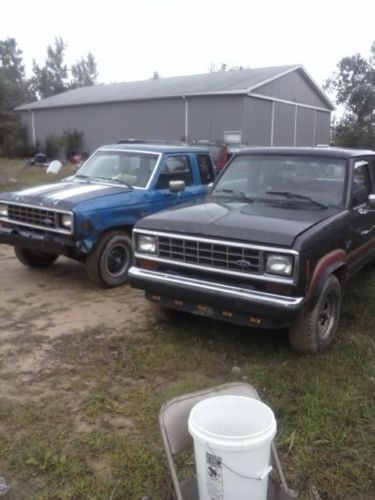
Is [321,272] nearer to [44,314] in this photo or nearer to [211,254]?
[211,254]

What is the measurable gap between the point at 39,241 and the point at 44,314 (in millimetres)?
1098

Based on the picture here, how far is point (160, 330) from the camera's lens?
495 centimetres

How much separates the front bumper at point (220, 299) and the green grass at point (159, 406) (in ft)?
1.48

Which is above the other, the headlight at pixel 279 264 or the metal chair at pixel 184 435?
the headlight at pixel 279 264

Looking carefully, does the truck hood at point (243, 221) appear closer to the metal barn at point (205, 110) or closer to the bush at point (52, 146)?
the metal barn at point (205, 110)

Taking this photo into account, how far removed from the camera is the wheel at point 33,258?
6.99m

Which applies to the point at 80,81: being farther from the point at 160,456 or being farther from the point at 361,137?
the point at 160,456

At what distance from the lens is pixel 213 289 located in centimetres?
411

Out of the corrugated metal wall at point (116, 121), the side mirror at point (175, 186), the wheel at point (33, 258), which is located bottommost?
the wheel at point (33, 258)

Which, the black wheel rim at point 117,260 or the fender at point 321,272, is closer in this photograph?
the fender at point 321,272

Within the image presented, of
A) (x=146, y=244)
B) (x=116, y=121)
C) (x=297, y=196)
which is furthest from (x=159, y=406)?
(x=116, y=121)

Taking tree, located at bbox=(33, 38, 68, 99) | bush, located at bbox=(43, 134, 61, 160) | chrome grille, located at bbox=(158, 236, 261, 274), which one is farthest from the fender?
tree, located at bbox=(33, 38, 68, 99)

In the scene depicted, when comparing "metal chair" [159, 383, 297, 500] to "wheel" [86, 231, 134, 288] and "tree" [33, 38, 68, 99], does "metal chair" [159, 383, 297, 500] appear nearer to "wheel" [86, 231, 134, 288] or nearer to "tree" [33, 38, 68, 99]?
"wheel" [86, 231, 134, 288]

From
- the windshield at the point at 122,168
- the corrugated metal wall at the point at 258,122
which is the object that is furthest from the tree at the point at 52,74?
the windshield at the point at 122,168
